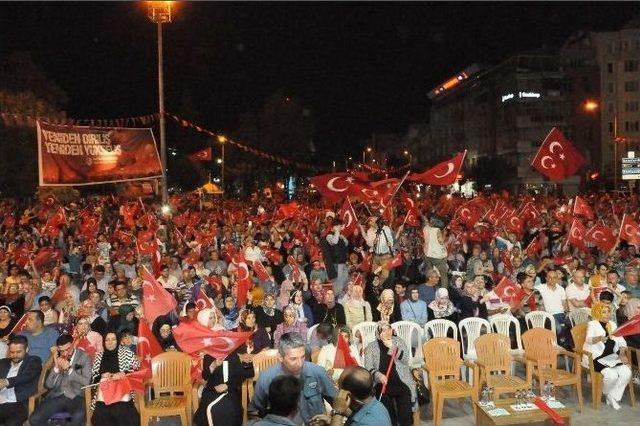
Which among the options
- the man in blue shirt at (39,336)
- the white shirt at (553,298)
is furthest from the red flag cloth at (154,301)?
the white shirt at (553,298)

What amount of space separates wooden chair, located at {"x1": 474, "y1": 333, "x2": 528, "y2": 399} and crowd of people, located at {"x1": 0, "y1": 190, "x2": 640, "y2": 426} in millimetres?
1120

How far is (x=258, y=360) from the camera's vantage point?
25.4 feet

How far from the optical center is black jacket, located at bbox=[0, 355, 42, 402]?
7.11 metres

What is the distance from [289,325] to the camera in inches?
332

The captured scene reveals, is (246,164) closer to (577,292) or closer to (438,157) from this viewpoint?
(577,292)

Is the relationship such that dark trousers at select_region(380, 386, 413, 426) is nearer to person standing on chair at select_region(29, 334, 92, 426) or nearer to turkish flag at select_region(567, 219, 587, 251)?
person standing on chair at select_region(29, 334, 92, 426)

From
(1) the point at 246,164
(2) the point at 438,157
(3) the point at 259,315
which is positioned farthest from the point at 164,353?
(2) the point at 438,157

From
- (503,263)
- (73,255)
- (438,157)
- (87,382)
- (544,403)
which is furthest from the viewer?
(438,157)

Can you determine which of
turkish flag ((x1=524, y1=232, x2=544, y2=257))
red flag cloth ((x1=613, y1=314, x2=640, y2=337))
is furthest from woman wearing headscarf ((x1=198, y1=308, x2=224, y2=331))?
turkish flag ((x1=524, y1=232, x2=544, y2=257))

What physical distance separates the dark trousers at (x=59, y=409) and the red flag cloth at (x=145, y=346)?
0.78 meters

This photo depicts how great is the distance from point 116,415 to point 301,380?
2.58 metres

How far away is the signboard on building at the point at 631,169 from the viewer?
47.2m

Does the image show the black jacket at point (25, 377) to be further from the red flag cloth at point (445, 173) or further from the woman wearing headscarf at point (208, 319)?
the red flag cloth at point (445, 173)

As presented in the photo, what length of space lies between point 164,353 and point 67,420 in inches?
48.1
